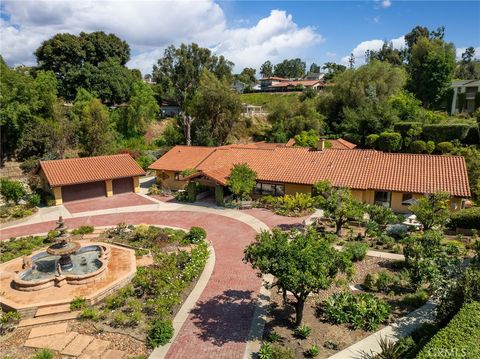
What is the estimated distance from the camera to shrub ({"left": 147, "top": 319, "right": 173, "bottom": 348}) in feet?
Answer: 44.7

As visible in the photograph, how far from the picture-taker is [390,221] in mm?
25797

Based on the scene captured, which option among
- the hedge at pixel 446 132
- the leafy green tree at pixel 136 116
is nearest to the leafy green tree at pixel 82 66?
the leafy green tree at pixel 136 116

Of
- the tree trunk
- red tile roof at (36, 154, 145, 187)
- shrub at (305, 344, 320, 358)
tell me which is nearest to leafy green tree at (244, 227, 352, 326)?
the tree trunk

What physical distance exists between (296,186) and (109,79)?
44.8 m

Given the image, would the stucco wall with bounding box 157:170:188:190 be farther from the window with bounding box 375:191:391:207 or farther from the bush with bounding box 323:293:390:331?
the bush with bounding box 323:293:390:331

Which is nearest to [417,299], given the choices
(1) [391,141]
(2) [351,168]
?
(2) [351,168]

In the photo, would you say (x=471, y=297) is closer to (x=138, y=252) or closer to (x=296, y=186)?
(x=138, y=252)

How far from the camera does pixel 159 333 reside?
13.9 m

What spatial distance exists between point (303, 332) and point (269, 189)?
67.9ft

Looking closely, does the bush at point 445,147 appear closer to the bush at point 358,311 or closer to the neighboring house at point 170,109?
the bush at point 358,311

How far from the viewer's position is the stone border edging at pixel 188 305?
1330cm

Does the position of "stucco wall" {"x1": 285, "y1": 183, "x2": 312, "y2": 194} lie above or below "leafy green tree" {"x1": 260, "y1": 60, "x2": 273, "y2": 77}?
below

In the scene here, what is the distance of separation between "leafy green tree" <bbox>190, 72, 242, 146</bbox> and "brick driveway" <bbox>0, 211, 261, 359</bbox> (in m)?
26.5

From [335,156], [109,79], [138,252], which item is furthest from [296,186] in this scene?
[109,79]
